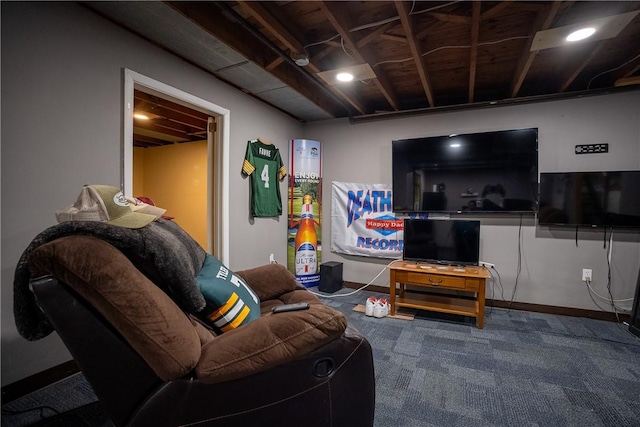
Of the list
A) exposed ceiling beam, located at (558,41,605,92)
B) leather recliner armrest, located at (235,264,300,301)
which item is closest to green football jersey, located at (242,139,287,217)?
leather recliner armrest, located at (235,264,300,301)

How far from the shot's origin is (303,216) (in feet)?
13.1

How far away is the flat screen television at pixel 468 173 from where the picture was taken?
3.07 meters

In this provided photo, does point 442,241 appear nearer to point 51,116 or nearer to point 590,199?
point 590,199

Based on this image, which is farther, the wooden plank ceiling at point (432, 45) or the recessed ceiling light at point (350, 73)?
the recessed ceiling light at point (350, 73)

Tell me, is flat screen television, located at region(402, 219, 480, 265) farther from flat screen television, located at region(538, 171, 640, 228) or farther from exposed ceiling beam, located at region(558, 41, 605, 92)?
exposed ceiling beam, located at region(558, 41, 605, 92)

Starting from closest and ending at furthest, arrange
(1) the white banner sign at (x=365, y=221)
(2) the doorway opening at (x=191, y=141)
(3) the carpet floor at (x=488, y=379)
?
1. (3) the carpet floor at (x=488, y=379)
2. (2) the doorway opening at (x=191, y=141)
3. (1) the white banner sign at (x=365, y=221)

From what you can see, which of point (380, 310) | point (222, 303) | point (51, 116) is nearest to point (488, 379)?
point (380, 310)

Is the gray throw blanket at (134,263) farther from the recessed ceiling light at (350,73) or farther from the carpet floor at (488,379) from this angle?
the recessed ceiling light at (350,73)

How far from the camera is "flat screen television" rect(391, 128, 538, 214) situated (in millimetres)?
3072

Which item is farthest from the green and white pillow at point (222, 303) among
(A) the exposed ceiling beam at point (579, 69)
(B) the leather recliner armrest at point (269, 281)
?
(A) the exposed ceiling beam at point (579, 69)

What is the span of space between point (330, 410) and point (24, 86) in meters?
2.32

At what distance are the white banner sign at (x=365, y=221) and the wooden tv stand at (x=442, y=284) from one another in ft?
2.05

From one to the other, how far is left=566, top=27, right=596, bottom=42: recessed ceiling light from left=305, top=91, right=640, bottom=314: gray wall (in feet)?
3.84

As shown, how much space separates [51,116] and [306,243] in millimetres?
2807
